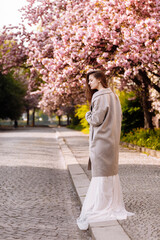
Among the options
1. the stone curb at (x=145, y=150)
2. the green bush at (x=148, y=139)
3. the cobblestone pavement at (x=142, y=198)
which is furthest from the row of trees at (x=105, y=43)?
the cobblestone pavement at (x=142, y=198)

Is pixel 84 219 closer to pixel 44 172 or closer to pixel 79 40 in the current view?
pixel 44 172

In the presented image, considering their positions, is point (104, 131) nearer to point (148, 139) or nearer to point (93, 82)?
point (93, 82)

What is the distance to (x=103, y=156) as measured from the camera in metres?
4.84

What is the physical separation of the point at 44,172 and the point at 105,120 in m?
5.34

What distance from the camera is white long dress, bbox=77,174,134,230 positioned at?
479 centimetres

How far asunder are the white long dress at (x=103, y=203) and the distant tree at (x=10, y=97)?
4167 cm

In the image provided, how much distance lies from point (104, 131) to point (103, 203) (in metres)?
0.88

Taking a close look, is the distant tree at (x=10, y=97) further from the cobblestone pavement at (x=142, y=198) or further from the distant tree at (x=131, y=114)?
the cobblestone pavement at (x=142, y=198)

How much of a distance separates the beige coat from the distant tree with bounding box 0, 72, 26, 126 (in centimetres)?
4163

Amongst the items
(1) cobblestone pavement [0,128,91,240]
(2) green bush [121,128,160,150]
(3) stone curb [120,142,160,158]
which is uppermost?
(2) green bush [121,128,160,150]

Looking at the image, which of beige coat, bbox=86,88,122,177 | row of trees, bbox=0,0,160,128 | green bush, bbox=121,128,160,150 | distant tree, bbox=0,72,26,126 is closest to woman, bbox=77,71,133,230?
beige coat, bbox=86,88,122,177

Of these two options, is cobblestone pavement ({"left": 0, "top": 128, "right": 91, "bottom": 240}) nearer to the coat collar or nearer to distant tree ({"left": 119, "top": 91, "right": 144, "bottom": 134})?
the coat collar

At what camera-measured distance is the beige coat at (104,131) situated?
476 centimetres

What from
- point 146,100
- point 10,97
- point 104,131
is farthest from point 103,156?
point 10,97
